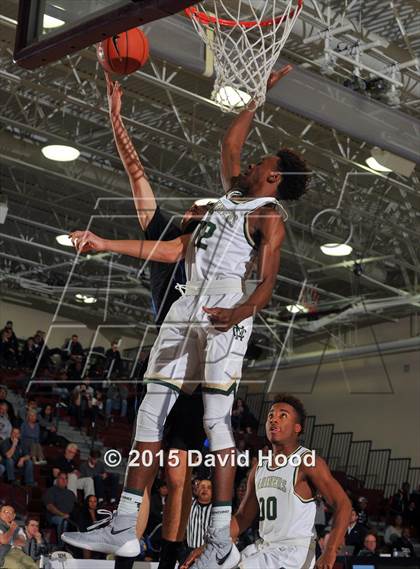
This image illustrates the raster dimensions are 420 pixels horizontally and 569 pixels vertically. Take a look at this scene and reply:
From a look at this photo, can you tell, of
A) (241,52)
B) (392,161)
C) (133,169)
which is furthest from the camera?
(392,161)

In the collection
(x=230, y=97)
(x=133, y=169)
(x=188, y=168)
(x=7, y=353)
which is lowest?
(x=133, y=169)

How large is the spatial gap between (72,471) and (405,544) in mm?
4659

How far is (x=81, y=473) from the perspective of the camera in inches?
429

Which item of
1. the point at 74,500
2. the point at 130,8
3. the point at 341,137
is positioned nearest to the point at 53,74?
the point at 341,137

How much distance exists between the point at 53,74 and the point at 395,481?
A: 10248 mm

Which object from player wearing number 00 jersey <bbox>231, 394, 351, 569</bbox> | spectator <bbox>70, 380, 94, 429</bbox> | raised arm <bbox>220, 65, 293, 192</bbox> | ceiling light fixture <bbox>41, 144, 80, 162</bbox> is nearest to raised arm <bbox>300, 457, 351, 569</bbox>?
player wearing number 00 jersey <bbox>231, 394, 351, 569</bbox>

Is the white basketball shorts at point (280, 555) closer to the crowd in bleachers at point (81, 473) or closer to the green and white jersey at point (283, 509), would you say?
the green and white jersey at point (283, 509)

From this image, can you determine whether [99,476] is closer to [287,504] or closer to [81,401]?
[81,401]

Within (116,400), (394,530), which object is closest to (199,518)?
A: (116,400)

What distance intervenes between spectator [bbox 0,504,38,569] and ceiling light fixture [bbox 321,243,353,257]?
308 inches

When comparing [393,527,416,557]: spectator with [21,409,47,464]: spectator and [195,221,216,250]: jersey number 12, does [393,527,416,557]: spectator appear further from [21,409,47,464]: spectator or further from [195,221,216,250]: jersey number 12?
[195,221,216,250]: jersey number 12

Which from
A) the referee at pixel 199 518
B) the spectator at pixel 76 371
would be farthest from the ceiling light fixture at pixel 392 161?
the referee at pixel 199 518

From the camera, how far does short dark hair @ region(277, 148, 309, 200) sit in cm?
502

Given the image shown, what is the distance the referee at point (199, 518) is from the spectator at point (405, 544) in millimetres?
6700
